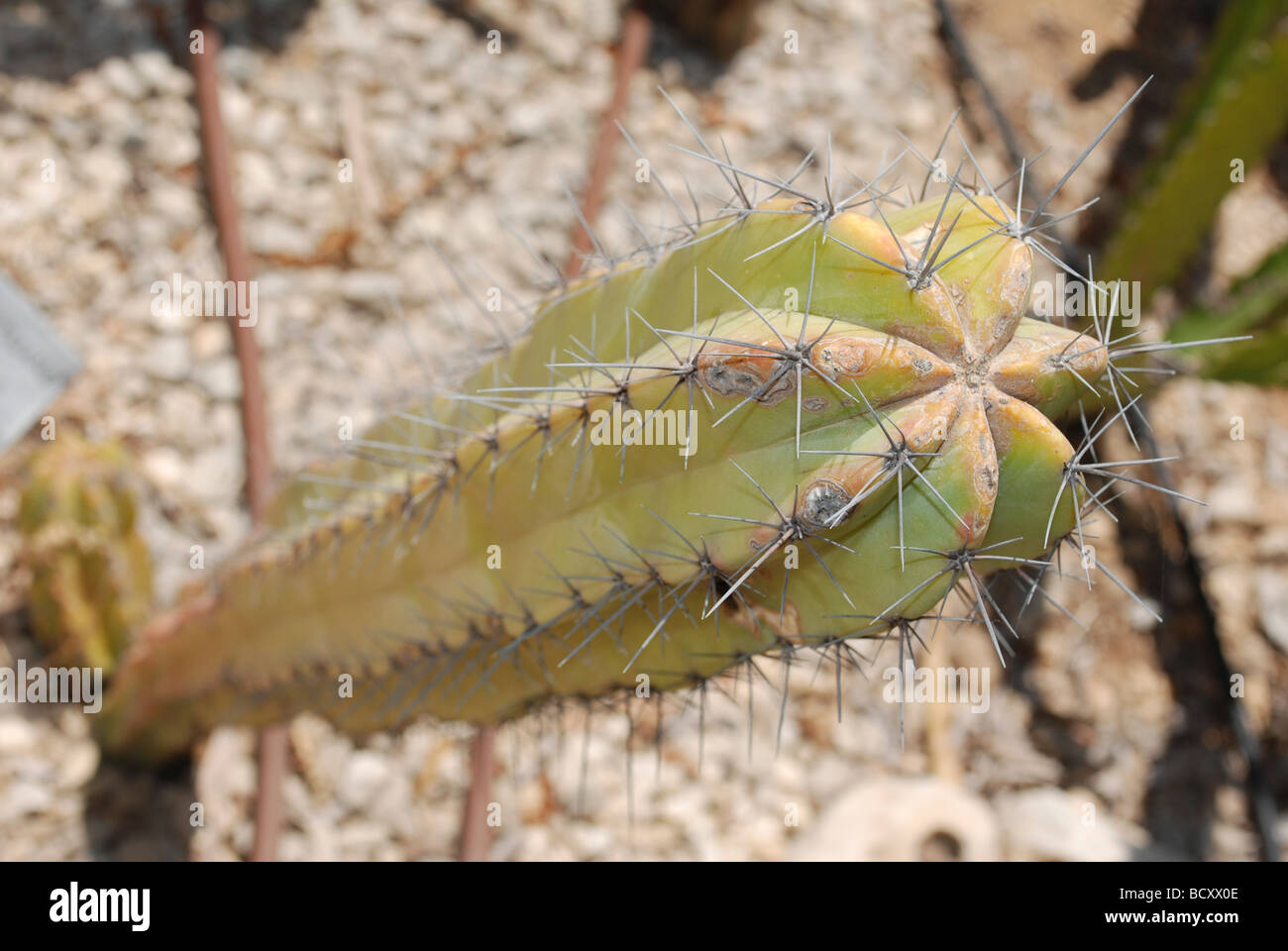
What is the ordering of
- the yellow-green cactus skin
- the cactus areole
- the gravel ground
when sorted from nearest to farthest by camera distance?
1. the cactus areole
2. the yellow-green cactus skin
3. the gravel ground

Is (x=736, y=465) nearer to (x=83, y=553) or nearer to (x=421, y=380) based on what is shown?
(x=421, y=380)

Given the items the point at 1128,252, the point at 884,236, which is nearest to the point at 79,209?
the point at 884,236

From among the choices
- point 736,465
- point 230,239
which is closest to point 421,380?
point 230,239

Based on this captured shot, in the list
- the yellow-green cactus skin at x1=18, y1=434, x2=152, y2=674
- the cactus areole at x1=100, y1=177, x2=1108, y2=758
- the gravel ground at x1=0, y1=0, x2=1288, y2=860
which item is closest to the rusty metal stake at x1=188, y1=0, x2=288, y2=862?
the gravel ground at x1=0, y1=0, x2=1288, y2=860

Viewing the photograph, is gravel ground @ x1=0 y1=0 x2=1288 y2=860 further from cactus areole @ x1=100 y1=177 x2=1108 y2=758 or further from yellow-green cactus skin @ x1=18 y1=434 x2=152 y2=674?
cactus areole @ x1=100 y1=177 x2=1108 y2=758

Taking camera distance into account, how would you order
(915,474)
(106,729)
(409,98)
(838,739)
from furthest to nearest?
(409,98)
(838,739)
(106,729)
(915,474)

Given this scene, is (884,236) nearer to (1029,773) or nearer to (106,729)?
(106,729)
